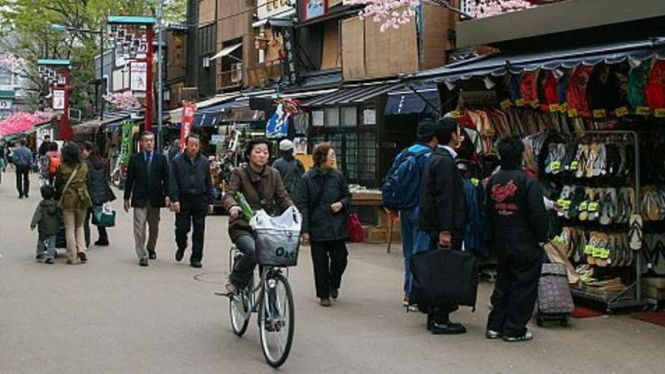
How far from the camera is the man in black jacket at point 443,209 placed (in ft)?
26.8

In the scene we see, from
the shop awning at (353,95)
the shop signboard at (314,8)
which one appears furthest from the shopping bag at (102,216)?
the shop signboard at (314,8)

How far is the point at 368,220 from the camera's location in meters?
17.4

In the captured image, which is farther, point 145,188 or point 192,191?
A: point 145,188

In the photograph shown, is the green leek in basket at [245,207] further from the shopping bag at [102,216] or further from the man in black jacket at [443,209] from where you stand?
the shopping bag at [102,216]

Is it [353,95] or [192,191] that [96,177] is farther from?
[353,95]

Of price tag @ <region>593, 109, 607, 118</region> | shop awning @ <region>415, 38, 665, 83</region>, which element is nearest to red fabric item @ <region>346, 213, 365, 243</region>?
shop awning @ <region>415, 38, 665, 83</region>

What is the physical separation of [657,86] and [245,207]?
409cm

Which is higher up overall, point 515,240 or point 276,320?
point 515,240

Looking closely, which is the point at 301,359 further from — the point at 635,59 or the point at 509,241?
the point at 635,59

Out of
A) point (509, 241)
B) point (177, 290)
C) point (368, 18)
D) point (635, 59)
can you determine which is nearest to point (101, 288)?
point (177, 290)

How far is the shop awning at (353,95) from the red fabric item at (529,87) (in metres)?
7.33

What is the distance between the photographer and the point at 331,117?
808 inches

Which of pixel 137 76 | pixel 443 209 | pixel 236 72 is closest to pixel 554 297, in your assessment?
pixel 443 209

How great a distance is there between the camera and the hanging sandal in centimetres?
908
